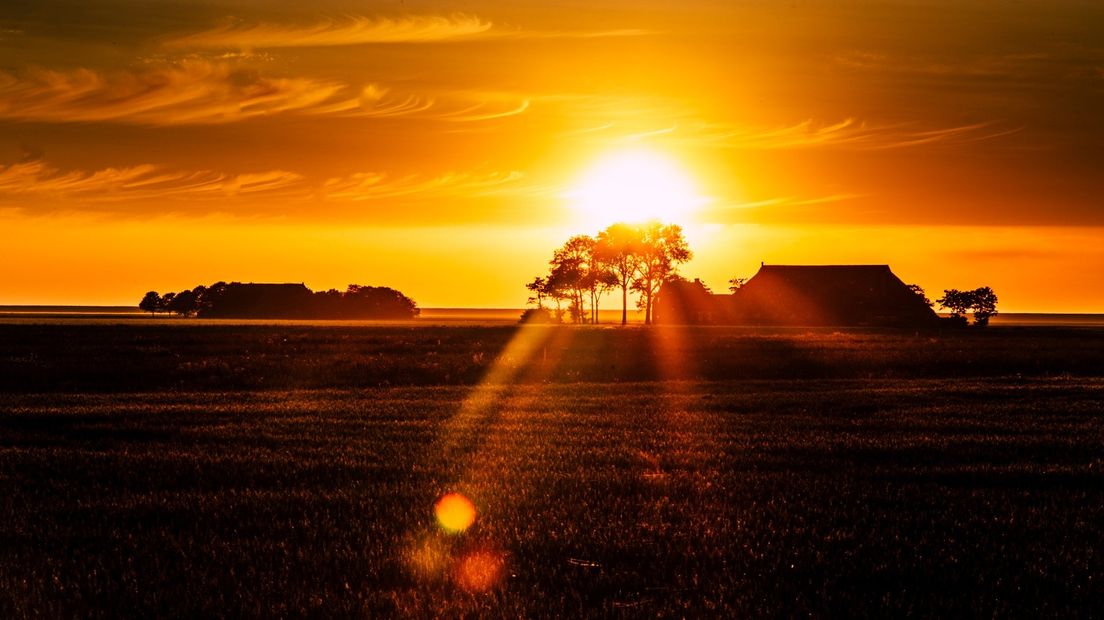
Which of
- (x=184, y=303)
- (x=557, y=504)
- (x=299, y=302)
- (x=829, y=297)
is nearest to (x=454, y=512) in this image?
(x=557, y=504)

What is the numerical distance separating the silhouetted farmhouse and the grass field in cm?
8500

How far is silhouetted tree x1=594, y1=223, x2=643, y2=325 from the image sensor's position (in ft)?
386

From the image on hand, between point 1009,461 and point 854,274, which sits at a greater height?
point 854,274

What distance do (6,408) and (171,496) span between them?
46.6ft

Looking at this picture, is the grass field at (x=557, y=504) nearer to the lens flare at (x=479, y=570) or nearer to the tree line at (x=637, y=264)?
the lens flare at (x=479, y=570)

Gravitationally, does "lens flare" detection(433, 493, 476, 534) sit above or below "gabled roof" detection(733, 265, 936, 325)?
below

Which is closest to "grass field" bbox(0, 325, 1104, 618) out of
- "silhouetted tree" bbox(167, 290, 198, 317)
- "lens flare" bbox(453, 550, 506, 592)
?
"lens flare" bbox(453, 550, 506, 592)

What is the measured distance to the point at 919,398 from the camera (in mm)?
26000

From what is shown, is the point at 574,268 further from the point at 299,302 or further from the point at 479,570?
the point at 479,570

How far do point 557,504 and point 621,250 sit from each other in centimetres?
10793

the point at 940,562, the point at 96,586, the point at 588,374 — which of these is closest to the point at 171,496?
the point at 96,586

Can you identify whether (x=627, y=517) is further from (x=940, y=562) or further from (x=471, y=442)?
(x=471, y=442)

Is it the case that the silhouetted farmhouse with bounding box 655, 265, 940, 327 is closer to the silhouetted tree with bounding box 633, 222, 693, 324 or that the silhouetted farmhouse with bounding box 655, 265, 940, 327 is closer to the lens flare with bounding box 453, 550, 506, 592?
the silhouetted tree with bounding box 633, 222, 693, 324

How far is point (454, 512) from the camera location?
1070cm
